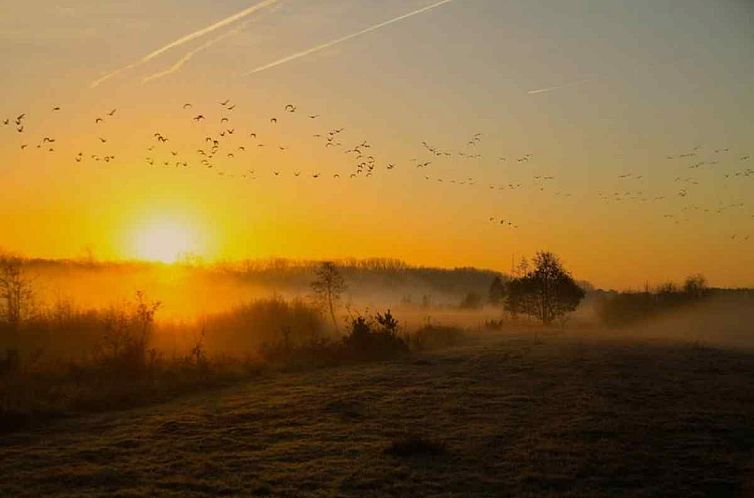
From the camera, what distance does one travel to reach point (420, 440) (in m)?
12.8

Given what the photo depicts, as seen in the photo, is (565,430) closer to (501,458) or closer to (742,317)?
(501,458)

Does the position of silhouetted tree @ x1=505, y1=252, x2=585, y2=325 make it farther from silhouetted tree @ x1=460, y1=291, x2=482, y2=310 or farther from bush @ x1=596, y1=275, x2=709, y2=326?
silhouetted tree @ x1=460, y1=291, x2=482, y2=310

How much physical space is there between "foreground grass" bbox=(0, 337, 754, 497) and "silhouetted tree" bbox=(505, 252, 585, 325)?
144 ft

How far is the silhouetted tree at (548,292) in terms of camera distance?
66.1 metres

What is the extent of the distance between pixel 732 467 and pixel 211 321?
1529 inches

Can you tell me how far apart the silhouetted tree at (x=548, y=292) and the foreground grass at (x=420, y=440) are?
43.9 meters

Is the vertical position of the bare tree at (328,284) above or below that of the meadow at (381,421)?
above

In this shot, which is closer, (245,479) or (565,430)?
(245,479)

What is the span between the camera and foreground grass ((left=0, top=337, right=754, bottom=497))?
10.9m

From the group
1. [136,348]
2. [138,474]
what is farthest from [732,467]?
[136,348]

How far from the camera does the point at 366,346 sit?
1180 inches

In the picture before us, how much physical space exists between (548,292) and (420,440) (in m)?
55.6

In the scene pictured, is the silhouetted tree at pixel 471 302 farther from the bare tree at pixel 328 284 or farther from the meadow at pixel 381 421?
the meadow at pixel 381 421

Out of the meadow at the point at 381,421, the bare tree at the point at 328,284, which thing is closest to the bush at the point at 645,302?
the bare tree at the point at 328,284
